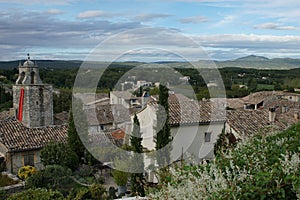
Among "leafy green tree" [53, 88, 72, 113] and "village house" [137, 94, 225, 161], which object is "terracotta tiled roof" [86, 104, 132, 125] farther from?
"village house" [137, 94, 225, 161]

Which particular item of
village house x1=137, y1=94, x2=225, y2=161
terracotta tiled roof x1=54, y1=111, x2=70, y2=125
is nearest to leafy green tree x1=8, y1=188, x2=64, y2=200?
village house x1=137, y1=94, x2=225, y2=161

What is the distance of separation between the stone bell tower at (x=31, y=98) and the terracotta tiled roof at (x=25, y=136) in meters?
8.25

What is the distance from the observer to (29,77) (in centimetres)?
2700

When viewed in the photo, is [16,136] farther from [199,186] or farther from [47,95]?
[199,186]

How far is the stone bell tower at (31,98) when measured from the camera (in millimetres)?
26531

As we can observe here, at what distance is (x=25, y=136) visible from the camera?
17234 millimetres

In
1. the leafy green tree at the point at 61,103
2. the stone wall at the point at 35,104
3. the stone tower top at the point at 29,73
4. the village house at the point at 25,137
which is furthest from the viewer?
the leafy green tree at the point at 61,103

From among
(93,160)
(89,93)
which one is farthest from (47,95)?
(89,93)

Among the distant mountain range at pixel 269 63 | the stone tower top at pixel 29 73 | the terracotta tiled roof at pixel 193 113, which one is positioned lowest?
the terracotta tiled roof at pixel 193 113

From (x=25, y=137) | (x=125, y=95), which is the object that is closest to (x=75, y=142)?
(x=25, y=137)

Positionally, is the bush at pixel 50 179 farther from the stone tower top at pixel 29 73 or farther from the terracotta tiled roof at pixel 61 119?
the terracotta tiled roof at pixel 61 119

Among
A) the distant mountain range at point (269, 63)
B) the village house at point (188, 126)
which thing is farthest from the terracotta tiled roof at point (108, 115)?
the distant mountain range at point (269, 63)

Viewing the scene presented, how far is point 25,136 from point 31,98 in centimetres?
1006

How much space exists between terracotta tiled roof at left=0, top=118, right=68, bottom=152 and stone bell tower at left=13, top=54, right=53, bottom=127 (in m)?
8.25
